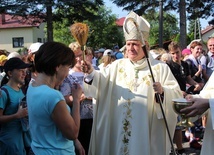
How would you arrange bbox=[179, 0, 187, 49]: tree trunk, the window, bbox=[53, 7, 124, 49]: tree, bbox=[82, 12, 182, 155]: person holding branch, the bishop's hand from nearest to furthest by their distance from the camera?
the bishop's hand → bbox=[82, 12, 182, 155]: person holding branch → bbox=[179, 0, 187, 49]: tree trunk → bbox=[53, 7, 124, 49]: tree → the window

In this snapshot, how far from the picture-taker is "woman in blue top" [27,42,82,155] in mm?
2227

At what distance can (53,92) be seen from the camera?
224 centimetres

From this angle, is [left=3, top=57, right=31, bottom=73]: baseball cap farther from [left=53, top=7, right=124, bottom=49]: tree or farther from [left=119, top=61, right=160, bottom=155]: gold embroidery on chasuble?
[left=53, top=7, right=124, bottom=49]: tree

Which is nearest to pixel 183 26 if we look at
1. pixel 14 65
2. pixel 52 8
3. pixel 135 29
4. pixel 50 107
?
pixel 52 8

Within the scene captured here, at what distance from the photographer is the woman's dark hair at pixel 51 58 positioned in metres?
2.27

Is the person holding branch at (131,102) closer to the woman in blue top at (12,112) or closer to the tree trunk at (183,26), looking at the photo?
the woman in blue top at (12,112)

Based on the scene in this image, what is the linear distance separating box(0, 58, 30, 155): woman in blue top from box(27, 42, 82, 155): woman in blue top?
979 millimetres

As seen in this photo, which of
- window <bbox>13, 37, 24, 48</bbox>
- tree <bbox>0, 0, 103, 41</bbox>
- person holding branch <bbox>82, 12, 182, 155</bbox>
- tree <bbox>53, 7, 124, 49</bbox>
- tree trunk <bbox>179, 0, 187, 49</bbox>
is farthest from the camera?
window <bbox>13, 37, 24, 48</bbox>

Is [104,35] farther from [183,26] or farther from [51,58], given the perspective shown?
[51,58]

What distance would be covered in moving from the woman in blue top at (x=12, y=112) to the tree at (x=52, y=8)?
66.8ft

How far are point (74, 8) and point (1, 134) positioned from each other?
72.6 feet

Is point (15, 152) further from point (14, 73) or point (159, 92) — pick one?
point (159, 92)

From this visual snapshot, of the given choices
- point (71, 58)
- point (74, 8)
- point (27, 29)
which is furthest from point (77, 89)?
point (27, 29)

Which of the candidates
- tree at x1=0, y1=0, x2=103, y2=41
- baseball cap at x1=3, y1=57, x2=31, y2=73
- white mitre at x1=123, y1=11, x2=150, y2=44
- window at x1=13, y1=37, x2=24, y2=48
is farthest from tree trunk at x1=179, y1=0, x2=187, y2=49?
window at x1=13, y1=37, x2=24, y2=48
